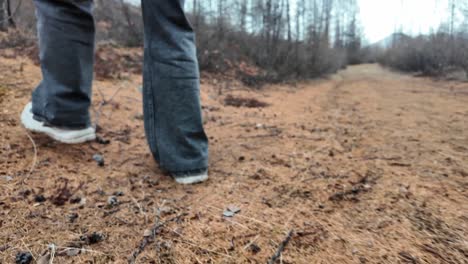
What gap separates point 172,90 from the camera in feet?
3.83

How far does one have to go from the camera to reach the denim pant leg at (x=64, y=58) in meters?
1.27

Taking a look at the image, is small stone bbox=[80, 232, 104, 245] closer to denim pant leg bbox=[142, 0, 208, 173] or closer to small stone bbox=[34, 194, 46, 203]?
small stone bbox=[34, 194, 46, 203]

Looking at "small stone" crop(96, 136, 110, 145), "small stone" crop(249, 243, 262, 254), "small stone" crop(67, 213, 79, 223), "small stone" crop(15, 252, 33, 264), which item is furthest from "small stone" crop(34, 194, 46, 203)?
"small stone" crop(249, 243, 262, 254)

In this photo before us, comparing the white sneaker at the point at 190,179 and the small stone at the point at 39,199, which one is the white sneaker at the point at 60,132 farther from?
the white sneaker at the point at 190,179

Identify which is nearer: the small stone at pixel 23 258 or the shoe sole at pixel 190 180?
the small stone at pixel 23 258

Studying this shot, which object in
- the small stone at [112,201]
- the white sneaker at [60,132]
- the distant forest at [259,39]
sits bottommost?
the small stone at [112,201]

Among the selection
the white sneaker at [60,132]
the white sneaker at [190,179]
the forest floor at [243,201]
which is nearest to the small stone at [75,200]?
the forest floor at [243,201]

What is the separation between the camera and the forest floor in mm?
779

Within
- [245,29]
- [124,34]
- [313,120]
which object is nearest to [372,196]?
[313,120]

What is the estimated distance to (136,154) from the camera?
1.52m

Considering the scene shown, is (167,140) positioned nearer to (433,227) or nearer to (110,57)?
(433,227)

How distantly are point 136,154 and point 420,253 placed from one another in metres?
1.25

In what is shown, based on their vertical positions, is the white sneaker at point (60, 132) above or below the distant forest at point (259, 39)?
below

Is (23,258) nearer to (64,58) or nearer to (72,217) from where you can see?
(72,217)
